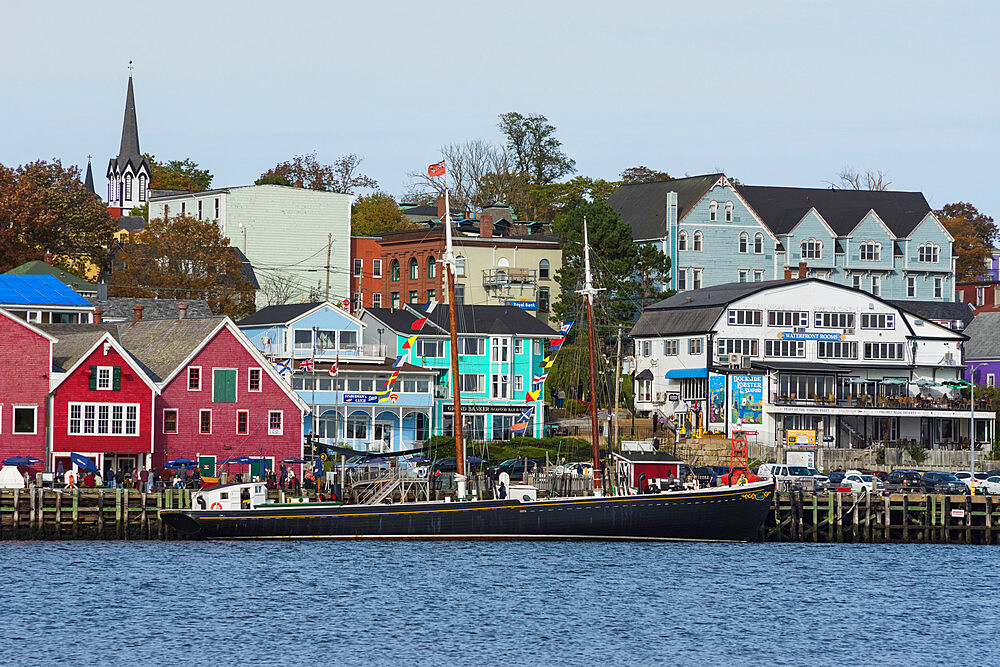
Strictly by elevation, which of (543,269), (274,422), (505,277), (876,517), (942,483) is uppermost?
(543,269)

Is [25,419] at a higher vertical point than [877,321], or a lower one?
lower

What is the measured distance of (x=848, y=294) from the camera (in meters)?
111

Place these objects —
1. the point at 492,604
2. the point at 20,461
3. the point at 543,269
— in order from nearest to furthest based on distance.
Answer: the point at 492,604, the point at 20,461, the point at 543,269

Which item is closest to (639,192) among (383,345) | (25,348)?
(383,345)

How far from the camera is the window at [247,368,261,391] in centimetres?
8559

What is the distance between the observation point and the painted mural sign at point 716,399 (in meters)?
104

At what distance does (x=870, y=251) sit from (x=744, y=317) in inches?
1237

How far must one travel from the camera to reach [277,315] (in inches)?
4008

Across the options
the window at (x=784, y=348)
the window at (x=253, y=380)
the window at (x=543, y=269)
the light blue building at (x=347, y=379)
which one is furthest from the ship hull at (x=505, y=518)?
the window at (x=543, y=269)

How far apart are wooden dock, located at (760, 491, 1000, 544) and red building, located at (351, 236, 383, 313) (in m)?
→ 61.4

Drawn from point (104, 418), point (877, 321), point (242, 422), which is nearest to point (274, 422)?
point (242, 422)

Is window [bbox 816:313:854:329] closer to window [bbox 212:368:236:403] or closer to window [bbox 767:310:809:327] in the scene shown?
window [bbox 767:310:809:327]

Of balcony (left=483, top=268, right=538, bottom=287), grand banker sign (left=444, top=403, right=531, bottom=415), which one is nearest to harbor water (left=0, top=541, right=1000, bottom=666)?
grand banker sign (left=444, top=403, right=531, bottom=415)

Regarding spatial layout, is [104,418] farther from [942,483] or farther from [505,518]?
[942,483]
